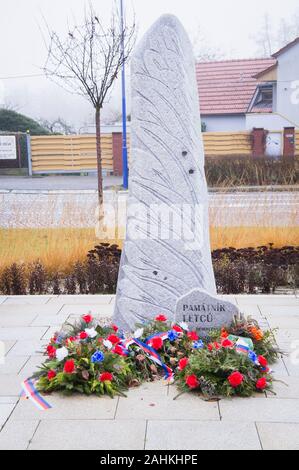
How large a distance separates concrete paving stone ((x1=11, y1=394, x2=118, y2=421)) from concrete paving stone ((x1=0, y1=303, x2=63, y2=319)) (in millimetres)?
2147

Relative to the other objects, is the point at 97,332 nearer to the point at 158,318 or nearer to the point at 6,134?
the point at 158,318

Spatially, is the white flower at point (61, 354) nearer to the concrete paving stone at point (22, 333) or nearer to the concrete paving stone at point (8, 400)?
the concrete paving stone at point (8, 400)

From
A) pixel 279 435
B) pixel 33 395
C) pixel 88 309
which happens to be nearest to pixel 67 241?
pixel 88 309

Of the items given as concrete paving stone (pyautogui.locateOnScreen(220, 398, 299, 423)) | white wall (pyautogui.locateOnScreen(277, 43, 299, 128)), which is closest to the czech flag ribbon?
concrete paving stone (pyautogui.locateOnScreen(220, 398, 299, 423))

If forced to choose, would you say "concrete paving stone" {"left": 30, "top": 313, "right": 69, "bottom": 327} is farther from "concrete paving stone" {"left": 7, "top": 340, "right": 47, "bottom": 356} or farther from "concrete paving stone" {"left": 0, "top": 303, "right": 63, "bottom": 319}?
"concrete paving stone" {"left": 7, "top": 340, "right": 47, "bottom": 356}

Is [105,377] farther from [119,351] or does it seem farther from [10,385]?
[10,385]

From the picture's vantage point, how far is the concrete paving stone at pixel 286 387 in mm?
3965

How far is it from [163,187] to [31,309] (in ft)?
7.55

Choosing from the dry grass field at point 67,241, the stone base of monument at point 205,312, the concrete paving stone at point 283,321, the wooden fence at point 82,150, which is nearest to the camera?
the stone base of monument at point 205,312

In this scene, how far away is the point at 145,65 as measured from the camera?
A: 480 cm

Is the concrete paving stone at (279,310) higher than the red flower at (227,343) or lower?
lower

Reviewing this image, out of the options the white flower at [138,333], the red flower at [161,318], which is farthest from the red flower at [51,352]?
the red flower at [161,318]

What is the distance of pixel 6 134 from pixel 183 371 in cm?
2244

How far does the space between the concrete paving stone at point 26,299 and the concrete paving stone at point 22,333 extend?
102 cm
